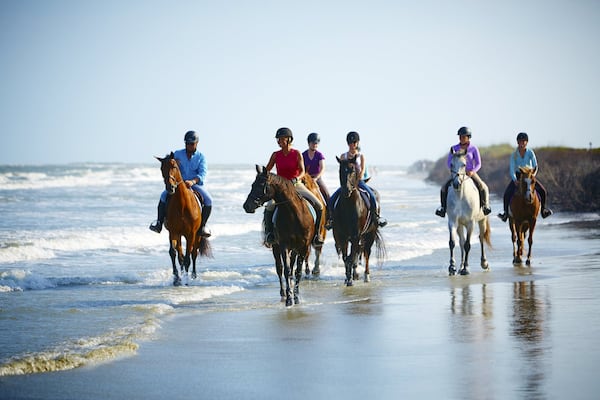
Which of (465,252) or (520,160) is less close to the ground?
(520,160)

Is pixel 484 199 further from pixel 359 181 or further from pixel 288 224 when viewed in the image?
pixel 288 224

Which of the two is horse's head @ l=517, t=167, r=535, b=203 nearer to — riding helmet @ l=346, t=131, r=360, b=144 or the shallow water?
the shallow water

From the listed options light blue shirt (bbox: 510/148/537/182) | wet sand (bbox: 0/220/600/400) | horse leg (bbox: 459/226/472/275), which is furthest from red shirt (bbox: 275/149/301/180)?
light blue shirt (bbox: 510/148/537/182)

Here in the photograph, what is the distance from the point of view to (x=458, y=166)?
1441 centimetres

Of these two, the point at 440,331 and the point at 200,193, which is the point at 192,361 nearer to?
the point at 440,331

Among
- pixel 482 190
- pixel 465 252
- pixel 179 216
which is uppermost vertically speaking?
pixel 482 190

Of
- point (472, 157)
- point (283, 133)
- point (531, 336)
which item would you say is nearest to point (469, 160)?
point (472, 157)

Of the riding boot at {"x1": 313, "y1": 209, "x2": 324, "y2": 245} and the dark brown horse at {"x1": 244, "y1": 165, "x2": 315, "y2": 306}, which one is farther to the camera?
the riding boot at {"x1": 313, "y1": 209, "x2": 324, "y2": 245}

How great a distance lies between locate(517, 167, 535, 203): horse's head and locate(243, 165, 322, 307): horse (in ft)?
20.6

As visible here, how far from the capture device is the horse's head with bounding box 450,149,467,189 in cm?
1440

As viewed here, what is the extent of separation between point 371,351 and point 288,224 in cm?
355

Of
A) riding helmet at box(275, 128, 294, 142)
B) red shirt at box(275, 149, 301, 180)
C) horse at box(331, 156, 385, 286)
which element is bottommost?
horse at box(331, 156, 385, 286)

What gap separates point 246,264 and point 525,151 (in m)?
6.31

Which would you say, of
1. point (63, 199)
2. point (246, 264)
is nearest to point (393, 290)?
point (246, 264)
